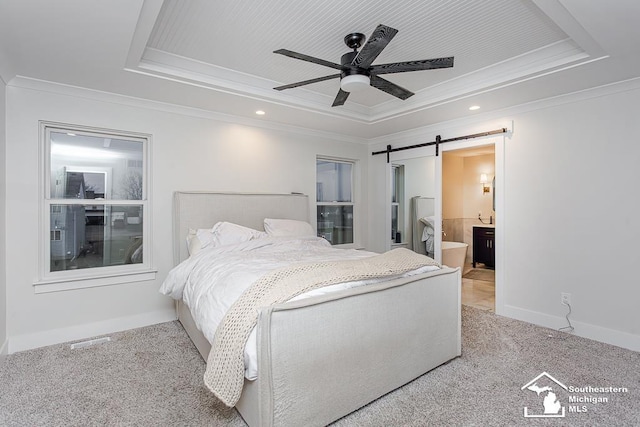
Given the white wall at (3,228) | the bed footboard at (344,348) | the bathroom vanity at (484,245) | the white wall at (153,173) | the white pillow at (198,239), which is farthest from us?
the bathroom vanity at (484,245)

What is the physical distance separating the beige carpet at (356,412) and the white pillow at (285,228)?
1.39m

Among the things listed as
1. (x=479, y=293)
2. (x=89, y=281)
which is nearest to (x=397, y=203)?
(x=479, y=293)

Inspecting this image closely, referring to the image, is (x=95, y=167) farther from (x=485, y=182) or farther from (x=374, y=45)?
(x=485, y=182)

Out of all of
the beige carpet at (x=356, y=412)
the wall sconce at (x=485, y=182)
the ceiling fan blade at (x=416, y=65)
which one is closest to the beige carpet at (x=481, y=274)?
the wall sconce at (x=485, y=182)

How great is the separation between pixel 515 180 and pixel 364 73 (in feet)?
7.84

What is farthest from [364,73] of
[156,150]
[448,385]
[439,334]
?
[156,150]

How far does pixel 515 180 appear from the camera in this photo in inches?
140

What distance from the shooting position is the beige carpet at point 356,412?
1.86 metres

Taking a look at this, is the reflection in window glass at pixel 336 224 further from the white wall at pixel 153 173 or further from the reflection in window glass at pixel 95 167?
the reflection in window glass at pixel 95 167

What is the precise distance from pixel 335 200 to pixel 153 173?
8.48ft

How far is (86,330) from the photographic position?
3.06 metres

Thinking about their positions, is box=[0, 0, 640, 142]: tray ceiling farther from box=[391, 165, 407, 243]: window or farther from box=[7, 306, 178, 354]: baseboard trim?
box=[7, 306, 178, 354]: baseboard trim

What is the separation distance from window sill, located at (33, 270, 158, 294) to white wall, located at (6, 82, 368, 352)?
4 centimetres

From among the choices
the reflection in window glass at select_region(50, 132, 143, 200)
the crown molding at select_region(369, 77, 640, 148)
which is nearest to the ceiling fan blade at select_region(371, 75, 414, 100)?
the crown molding at select_region(369, 77, 640, 148)
